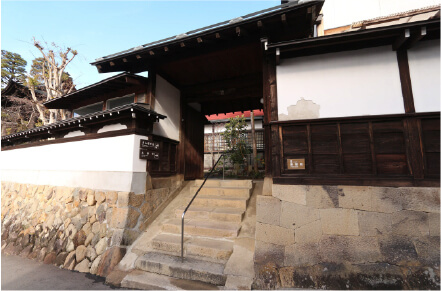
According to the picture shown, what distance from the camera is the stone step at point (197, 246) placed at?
163 inches

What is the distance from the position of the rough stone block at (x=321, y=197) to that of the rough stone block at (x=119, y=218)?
4694 mm

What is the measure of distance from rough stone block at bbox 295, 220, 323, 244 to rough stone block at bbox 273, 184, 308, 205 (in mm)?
456

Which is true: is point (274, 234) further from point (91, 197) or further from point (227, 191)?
point (91, 197)

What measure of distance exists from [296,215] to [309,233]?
1.34ft

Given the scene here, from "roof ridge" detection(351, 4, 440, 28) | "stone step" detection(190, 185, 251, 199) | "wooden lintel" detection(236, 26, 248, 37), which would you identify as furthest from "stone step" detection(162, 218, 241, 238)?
"roof ridge" detection(351, 4, 440, 28)

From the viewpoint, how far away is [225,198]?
5910 millimetres

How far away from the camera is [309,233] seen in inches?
149

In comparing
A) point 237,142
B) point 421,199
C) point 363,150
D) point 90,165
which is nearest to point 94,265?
point 90,165

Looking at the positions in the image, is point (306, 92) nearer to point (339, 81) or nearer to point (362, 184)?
point (339, 81)

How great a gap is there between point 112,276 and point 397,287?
5.68m

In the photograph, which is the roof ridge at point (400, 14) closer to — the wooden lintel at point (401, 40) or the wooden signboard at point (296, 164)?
the wooden lintel at point (401, 40)

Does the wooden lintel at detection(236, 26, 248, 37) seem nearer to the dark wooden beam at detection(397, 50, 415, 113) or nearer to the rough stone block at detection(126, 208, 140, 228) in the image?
the dark wooden beam at detection(397, 50, 415, 113)

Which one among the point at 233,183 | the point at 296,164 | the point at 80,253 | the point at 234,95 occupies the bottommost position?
the point at 80,253

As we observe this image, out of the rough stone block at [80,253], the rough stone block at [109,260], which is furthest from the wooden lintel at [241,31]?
the rough stone block at [80,253]
